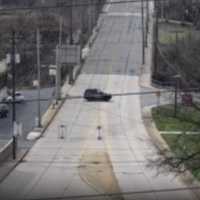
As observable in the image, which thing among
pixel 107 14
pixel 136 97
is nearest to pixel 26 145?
pixel 136 97

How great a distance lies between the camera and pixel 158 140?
113 feet

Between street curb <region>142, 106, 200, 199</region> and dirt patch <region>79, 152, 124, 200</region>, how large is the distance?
212cm

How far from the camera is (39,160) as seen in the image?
105 feet

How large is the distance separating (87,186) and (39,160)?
5.28 metres

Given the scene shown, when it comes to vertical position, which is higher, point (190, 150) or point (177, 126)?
point (190, 150)

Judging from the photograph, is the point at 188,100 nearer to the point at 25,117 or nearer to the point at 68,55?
the point at 25,117

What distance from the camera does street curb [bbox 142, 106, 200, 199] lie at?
82.1 ft

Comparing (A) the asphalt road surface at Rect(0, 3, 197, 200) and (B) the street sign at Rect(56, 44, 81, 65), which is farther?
(B) the street sign at Rect(56, 44, 81, 65)

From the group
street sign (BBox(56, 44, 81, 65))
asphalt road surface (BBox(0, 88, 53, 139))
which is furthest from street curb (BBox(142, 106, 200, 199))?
Result: street sign (BBox(56, 44, 81, 65))

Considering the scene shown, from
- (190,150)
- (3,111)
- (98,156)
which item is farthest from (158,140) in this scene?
(190,150)

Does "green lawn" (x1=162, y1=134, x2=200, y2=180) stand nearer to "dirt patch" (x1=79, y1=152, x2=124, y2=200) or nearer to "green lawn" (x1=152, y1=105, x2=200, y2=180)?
"green lawn" (x1=152, y1=105, x2=200, y2=180)

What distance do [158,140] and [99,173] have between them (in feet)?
18.1

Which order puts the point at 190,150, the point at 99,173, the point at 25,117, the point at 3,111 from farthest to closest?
the point at 25,117 < the point at 3,111 < the point at 99,173 < the point at 190,150

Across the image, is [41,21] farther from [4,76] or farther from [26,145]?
[26,145]
